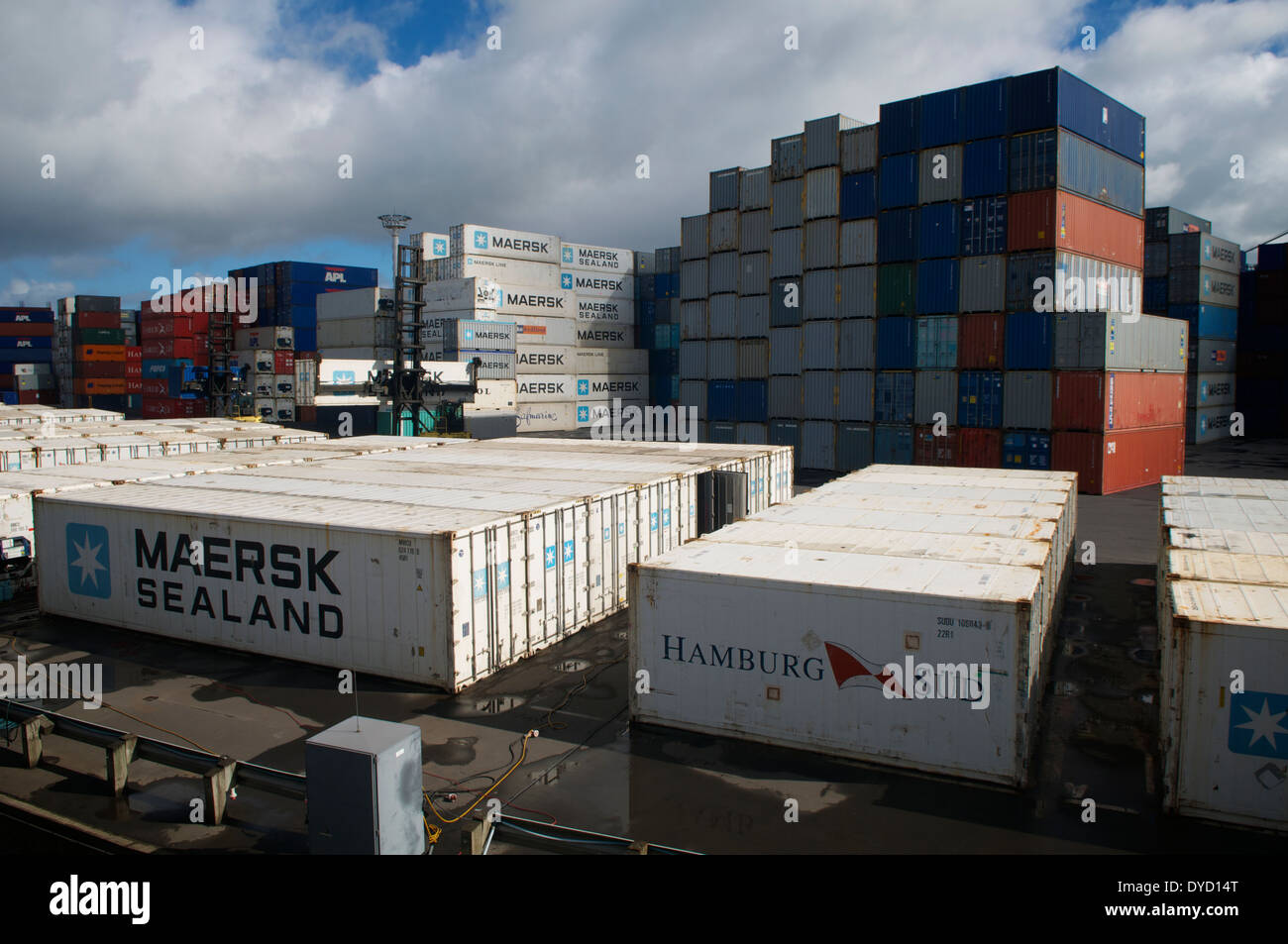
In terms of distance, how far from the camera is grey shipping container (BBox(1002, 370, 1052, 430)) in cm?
3741

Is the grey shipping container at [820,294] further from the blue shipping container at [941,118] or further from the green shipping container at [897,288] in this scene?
the blue shipping container at [941,118]

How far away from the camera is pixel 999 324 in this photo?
38.8 meters

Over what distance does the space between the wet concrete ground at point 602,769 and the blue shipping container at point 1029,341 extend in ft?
76.2

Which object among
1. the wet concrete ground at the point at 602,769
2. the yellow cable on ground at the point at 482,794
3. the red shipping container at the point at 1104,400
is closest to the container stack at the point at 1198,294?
the red shipping container at the point at 1104,400

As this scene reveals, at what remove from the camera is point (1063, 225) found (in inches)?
1446

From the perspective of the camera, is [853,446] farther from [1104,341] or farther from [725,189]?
[725,189]

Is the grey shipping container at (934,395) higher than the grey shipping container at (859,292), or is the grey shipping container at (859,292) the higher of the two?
the grey shipping container at (859,292)

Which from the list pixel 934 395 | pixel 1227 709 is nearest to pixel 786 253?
pixel 934 395

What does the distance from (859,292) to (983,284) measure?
6493 millimetres

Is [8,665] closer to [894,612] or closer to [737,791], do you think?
[737,791]

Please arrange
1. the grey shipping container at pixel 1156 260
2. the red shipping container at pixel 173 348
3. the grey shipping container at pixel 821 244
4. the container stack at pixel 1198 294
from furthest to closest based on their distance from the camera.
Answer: the red shipping container at pixel 173 348 < the grey shipping container at pixel 1156 260 < the container stack at pixel 1198 294 < the grey shipping container at pixel 821 244

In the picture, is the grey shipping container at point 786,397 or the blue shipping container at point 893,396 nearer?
the blue shipping container at point 893,396

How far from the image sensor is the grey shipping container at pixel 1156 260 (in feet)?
196

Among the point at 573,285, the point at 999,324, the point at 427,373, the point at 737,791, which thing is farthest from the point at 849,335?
the point at 737,791
